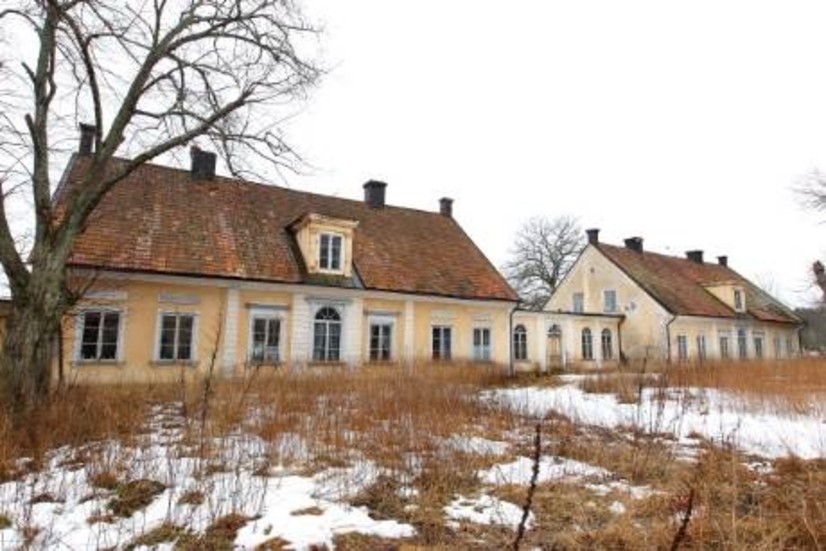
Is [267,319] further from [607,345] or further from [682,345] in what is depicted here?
[682,345]

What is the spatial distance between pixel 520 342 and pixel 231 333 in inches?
533

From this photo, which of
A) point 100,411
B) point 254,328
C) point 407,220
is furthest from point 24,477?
point 407,220

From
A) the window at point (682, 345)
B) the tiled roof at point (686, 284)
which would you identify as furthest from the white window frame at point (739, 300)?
the window at point (682, 345)

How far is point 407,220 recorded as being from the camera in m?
23.8

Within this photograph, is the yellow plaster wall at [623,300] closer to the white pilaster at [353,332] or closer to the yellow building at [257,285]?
the yellow building at [257,285]

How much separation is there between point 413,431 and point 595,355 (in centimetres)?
2444

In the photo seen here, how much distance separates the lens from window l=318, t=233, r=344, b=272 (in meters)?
18.5

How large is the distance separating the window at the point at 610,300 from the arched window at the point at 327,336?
18779mm

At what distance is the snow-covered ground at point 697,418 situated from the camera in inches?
275

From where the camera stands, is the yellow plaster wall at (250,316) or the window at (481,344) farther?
the window at (481,344)

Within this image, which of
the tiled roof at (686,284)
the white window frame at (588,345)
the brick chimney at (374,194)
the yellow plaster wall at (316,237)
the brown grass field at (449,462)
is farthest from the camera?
the tiled roof at (686,284)

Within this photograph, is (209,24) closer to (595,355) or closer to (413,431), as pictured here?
(413,431)

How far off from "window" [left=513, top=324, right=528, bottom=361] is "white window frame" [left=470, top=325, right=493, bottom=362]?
3.74 m

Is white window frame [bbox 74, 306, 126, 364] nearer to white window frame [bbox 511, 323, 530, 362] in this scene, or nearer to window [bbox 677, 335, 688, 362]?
white window frame [bbox 511, 323, 530, 362]
